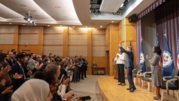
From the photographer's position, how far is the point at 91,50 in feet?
36.5

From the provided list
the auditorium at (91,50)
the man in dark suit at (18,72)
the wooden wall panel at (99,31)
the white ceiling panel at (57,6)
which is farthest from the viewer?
the wooden wall panel at (99,31)

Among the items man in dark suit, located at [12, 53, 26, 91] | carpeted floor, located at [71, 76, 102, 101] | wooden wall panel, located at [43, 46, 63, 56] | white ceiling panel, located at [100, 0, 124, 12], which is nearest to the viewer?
man in dark suit, located at [12, 53, 26, 91]

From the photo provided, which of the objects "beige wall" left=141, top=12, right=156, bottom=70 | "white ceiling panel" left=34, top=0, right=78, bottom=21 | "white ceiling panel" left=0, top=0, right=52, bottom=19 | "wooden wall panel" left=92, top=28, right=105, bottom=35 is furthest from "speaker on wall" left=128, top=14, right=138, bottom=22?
"white ceiling panel" left=0, top=0, right=52, bottom=19

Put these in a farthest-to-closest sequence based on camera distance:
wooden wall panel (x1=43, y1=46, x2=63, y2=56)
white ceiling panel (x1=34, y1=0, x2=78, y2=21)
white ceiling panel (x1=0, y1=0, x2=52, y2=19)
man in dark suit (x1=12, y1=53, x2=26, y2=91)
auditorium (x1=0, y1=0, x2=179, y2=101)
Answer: wooden wall panel (x1=43, y1=46, x2=63, y2=56) < white ceiling panel (x1=0, y1=0, x2=52, y2=19) < white ceiling panel (x1=34, y1=0, x2=78, y2=21) < man in dark suit (x1=12, y1=53, x2=26, y2=91) < auditorium (x1=0, y1=0, x2=179, y2=101)

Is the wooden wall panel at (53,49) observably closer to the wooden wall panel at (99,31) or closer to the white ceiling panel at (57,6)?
the wooden wall panel at (99,31)

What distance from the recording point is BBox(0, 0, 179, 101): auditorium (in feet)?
7.28

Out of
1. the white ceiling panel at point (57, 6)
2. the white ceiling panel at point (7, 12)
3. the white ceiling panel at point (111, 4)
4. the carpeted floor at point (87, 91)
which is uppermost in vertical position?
the white ceiling panel at point (7, 12)

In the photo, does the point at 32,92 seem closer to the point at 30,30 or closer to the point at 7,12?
the point at 7,12

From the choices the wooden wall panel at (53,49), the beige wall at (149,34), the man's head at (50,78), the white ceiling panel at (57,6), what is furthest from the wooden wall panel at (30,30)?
the man's head at (50,78)

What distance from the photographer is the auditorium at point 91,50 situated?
7.28 ft

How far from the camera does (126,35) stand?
7.46 meters

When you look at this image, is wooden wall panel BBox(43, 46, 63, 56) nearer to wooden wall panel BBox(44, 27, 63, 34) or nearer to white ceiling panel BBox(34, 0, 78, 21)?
wooden wall panel BBox(44, 27, 63, 34)

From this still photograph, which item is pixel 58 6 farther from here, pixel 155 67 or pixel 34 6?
pixel 155 67

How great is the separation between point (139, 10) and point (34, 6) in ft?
16.0
